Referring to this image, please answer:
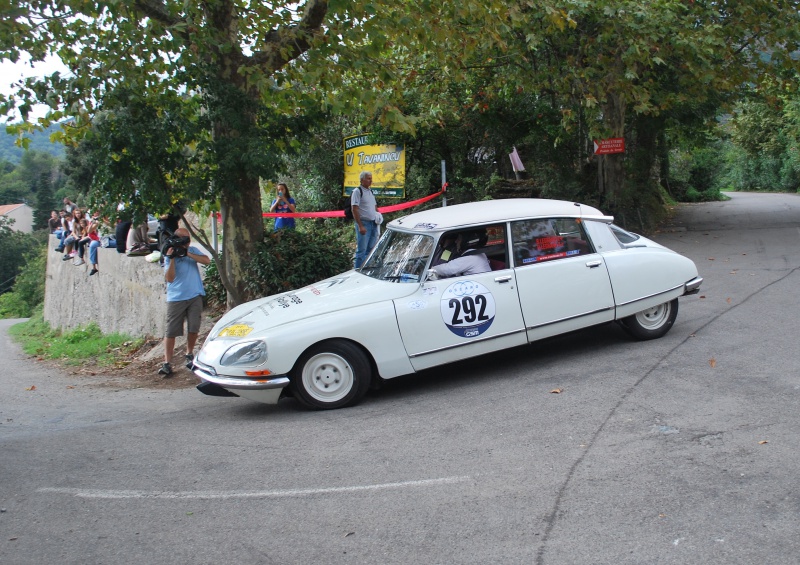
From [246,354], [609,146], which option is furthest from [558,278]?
[609,146]

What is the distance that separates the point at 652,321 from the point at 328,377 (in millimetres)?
3577

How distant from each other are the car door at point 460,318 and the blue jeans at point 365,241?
464 centimetres

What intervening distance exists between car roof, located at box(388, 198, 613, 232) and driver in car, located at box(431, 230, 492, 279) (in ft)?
0.42

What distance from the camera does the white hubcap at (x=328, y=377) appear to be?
686 centimetres

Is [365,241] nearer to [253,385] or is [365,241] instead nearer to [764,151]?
[253,385]

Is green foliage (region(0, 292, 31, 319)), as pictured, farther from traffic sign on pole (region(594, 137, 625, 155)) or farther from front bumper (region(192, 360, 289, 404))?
front bumper (region(192, 360, 289, 404))

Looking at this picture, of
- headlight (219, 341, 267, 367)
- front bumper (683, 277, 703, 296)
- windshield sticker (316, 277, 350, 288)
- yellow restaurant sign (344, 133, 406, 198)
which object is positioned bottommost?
headlight (219, 341, 267, 367)

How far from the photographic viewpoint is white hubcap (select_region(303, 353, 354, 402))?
22.5 ft

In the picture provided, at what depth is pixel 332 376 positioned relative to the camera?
22.7ft

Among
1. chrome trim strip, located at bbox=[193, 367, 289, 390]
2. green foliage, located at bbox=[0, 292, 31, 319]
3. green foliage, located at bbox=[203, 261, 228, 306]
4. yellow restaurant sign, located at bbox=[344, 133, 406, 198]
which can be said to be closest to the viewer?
chrome trim strip, located at bbox=[193, 367, 289, 390]

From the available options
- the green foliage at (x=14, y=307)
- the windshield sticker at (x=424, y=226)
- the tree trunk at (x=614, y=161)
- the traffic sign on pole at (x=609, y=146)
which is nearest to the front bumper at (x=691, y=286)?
the windshield sticker at (x=424, y=226)

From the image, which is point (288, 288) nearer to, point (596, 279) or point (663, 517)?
point (596, 279)

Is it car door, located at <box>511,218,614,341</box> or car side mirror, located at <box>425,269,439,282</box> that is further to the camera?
car door, located at <box>511,218,614,341</box>

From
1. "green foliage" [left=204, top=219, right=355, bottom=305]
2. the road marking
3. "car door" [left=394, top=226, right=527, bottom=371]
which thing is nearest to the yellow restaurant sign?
"green foliage" [left=204, top=219, right=355, bottom=305]
